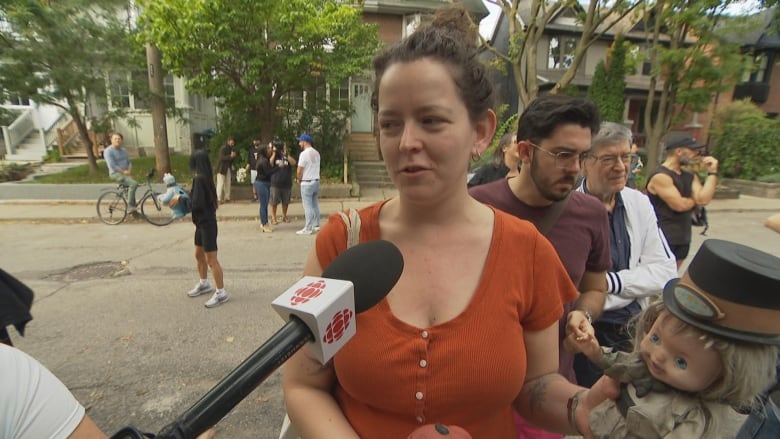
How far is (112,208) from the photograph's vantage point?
9672 mm

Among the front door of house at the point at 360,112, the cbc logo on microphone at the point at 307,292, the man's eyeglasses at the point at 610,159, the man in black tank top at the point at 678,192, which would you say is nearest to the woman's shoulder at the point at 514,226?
the cbc logo on microphone at the point at 307,292

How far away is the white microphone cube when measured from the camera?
751 millimetres

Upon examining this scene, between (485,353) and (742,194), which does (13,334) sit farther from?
(742,194)


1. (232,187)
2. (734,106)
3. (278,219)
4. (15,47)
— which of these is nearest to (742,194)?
(734,106)

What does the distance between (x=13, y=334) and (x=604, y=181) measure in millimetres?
5630

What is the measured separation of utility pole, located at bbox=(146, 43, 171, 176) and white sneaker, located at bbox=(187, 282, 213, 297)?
9089 mm

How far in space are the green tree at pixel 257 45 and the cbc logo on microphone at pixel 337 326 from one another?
11985 mm

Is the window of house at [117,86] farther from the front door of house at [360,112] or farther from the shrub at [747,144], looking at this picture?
the shrub at [747,144]

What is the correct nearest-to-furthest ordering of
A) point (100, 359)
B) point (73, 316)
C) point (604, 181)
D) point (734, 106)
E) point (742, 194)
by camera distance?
point (604, 181)
point (100, 359)
point (73, 316)
point (742, 194)
point (734, 106)

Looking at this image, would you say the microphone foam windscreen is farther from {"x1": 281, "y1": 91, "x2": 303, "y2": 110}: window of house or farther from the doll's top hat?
{"x1": 281, "y1": 91, "x2": 303, "y2": 110}: window of house

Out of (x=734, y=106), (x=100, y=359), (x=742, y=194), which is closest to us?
(x=100, y=359)

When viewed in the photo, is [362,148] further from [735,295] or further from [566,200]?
[735,295]

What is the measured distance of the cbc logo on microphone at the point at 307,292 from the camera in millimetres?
775

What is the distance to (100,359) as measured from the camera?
12.6ft
